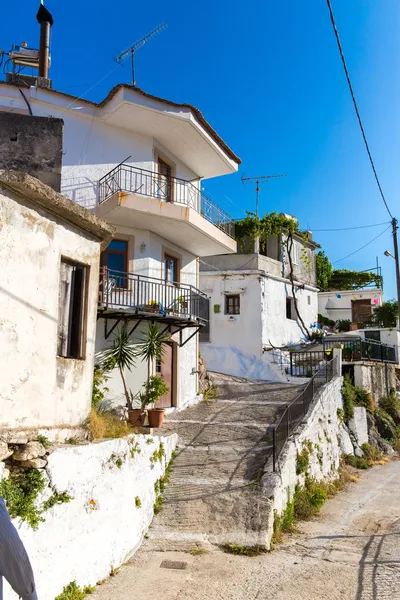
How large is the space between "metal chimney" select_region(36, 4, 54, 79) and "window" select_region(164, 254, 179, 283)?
7.78 metres

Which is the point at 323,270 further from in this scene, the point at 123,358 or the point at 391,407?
the point at 123,358

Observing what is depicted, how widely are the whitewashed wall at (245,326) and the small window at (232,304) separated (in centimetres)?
21

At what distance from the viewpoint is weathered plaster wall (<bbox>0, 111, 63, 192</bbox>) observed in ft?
34.1

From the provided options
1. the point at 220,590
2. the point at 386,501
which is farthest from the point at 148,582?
the point at 386,501

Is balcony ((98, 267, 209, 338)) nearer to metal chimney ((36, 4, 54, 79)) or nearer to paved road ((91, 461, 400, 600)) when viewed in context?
paved road ((91, 461, 400, 600))

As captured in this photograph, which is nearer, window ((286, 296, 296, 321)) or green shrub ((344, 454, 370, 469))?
green shrub ((344, 454, 370, 469))

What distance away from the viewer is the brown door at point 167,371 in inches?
688

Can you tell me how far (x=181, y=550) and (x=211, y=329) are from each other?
52.0 ft

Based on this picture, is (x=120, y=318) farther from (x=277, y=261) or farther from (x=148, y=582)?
(x=277, y=261)

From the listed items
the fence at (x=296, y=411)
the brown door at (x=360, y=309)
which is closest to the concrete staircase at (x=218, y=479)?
the fence at (x=296, y=411)

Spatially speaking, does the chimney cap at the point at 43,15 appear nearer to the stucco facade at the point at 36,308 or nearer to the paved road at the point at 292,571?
the stucco facade at the point at 36,308

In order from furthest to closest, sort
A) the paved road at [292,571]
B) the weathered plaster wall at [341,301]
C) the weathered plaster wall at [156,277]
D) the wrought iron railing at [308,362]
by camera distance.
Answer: the weathered plaster wall at [341,301] < the wrought iron railing at [308,362] < the weathered plaster wall at [156,277] < the paved road at [292,571]

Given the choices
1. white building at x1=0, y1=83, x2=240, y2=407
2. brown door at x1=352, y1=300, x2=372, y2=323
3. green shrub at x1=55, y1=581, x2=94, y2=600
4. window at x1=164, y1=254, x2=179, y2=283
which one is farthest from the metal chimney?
brown door at x1=352, y1=300, x2=372, y2=323

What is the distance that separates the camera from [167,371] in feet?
58.8
